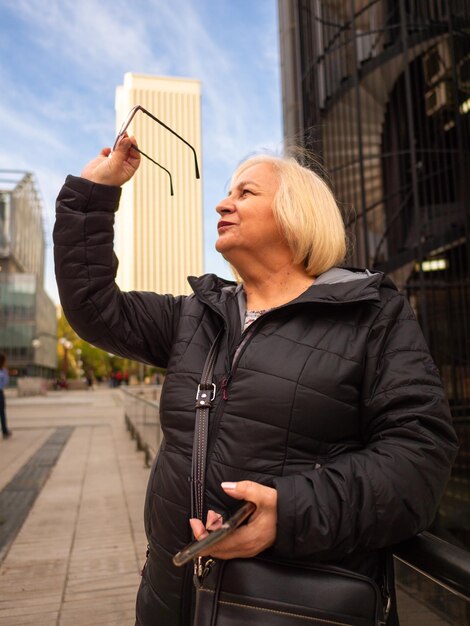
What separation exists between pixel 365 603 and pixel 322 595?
0.09 metres

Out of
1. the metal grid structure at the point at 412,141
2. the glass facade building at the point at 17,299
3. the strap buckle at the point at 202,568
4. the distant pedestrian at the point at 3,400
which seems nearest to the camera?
the strap buckle at the point at 202,568

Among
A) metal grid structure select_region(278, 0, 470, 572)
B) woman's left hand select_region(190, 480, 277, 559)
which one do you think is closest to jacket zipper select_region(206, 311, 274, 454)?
woman's left hand select_region(190, 480, 277, 559)

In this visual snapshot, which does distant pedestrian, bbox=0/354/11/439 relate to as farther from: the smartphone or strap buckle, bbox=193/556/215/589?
the smartphone

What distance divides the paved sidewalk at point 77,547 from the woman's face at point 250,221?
2.91 meters

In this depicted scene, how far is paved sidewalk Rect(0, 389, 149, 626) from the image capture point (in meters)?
3.79

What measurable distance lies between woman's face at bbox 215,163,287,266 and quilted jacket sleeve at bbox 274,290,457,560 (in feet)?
1.73

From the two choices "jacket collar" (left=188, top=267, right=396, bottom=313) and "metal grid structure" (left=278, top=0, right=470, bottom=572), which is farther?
"metal grid structure" (left=278, top=0, right=470, bottom=572)

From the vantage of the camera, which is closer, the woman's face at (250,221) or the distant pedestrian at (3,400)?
the woman's face at (250,221)

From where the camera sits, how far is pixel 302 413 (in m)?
1.33

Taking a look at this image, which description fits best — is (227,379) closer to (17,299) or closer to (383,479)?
(383,479)

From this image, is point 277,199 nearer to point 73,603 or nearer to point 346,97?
point 73,603

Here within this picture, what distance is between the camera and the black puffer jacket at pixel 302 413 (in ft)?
3.89

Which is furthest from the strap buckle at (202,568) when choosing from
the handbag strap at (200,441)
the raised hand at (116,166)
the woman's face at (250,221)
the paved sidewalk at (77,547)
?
the paved sidewalk at (77,547)

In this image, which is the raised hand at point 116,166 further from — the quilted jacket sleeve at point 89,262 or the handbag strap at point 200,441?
the handbag strap at point 200,441
